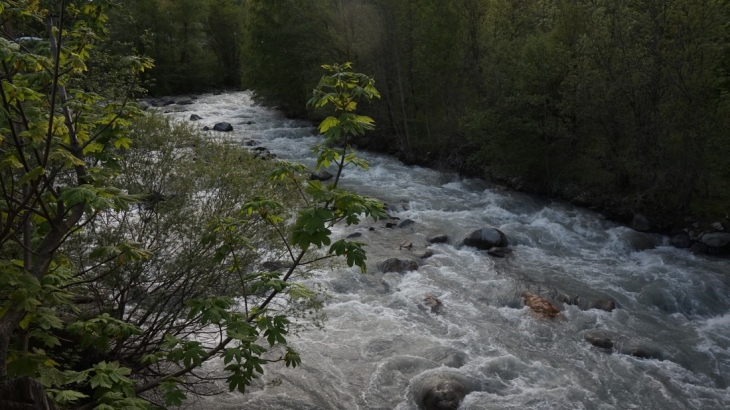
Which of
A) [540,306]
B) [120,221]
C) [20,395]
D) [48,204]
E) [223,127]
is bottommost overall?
[540,306]

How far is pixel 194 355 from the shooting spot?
434 cm

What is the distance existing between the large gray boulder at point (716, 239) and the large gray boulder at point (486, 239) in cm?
581

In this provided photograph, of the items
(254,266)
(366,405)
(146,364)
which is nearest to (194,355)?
(146,364)

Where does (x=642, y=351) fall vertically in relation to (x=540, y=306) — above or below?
below

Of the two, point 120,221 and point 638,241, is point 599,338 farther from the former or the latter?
point 120,221

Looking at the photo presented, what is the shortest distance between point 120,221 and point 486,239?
10.8 m

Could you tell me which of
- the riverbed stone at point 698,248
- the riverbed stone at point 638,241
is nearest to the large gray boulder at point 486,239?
the riverbed stone at point 638,241

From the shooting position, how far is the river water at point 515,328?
989cm

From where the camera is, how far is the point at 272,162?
10727mm

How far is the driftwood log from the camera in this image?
10.8 feet

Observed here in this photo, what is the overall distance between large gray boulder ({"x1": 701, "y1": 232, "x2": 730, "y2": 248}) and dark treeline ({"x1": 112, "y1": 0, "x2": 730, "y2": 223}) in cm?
116

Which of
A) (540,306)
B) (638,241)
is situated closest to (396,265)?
(540,306)

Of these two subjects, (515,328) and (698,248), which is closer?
(515,328)

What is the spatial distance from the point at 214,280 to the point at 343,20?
967 inches
